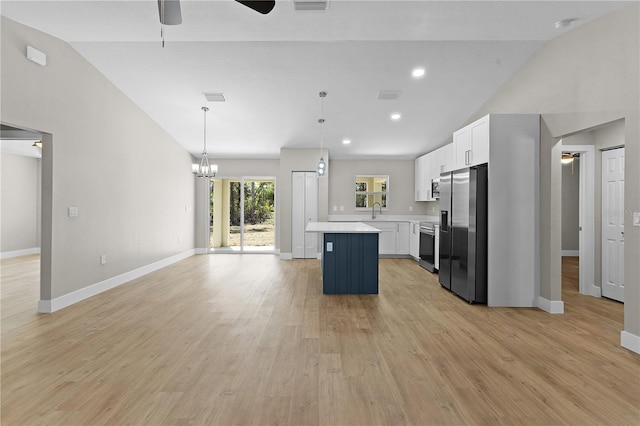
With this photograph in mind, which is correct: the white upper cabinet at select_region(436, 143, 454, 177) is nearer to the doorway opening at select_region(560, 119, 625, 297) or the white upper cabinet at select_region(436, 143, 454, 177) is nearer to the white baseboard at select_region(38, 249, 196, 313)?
the doorway opening at select_region(560, 119, 625, 297)

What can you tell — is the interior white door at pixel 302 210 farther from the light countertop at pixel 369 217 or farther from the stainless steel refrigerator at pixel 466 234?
the stainless steel refrigerator at pixel 466 234

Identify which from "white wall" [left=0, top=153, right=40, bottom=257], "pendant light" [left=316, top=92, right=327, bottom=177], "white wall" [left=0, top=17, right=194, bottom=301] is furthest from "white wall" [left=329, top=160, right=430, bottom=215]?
"white wall" [left=0, top=153, right=40, bottom=257]

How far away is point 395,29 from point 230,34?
169 cm

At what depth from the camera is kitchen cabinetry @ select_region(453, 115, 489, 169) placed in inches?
168

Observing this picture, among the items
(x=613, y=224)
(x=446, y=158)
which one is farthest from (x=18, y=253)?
(x=613, y=224)

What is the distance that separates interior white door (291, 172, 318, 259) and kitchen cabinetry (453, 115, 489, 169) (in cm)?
367

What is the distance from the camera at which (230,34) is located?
11.7 ft

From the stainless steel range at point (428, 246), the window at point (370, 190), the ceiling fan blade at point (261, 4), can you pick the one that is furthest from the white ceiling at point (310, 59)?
the stainless steel range at point (428, 246)

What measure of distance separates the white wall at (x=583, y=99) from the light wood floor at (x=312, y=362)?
2.49 ft

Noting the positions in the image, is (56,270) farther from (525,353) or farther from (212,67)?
(525,353)

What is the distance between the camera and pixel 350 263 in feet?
15.9

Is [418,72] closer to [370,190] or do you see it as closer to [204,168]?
[204,168]

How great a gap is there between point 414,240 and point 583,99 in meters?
4.54

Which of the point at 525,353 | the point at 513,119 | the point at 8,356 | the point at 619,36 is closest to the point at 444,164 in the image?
the point at 513,119
